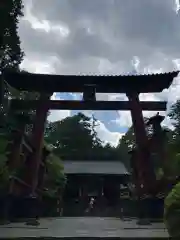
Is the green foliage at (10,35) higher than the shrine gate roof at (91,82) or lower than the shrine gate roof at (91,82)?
higher

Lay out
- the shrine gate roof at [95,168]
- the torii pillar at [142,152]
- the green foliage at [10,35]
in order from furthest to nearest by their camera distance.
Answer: the shrine gate roof at [95,168] → the green foliage at [10,35] → the torii pillar at [142,152]

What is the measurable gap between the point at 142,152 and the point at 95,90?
3818 millimetres

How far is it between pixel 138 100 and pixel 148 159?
9.68ft

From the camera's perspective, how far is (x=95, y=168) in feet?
120

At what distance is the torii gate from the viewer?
64.9 ft

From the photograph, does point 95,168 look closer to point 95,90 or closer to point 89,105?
A: point 89,105

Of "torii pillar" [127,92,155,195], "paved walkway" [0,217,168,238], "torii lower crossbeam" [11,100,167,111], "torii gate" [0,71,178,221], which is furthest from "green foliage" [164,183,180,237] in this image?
"torii lower crossbeam" [11,100,167,111]

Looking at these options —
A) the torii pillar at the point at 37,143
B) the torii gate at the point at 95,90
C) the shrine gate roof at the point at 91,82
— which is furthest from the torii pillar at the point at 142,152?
the torii pillar at the point at 37,143

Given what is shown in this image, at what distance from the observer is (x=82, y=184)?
1395 inches

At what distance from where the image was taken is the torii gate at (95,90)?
1978cm

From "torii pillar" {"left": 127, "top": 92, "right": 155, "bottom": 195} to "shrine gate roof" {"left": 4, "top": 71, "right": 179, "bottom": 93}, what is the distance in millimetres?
1071

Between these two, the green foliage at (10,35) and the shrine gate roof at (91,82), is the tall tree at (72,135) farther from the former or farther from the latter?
the shrine gate roof at (91,82)

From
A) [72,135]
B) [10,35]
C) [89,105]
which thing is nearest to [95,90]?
[89,105]

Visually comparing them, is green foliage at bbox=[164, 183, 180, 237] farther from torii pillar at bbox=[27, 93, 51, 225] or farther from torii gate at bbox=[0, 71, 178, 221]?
torii gate at bbox=[0, 71, 178, 221]
